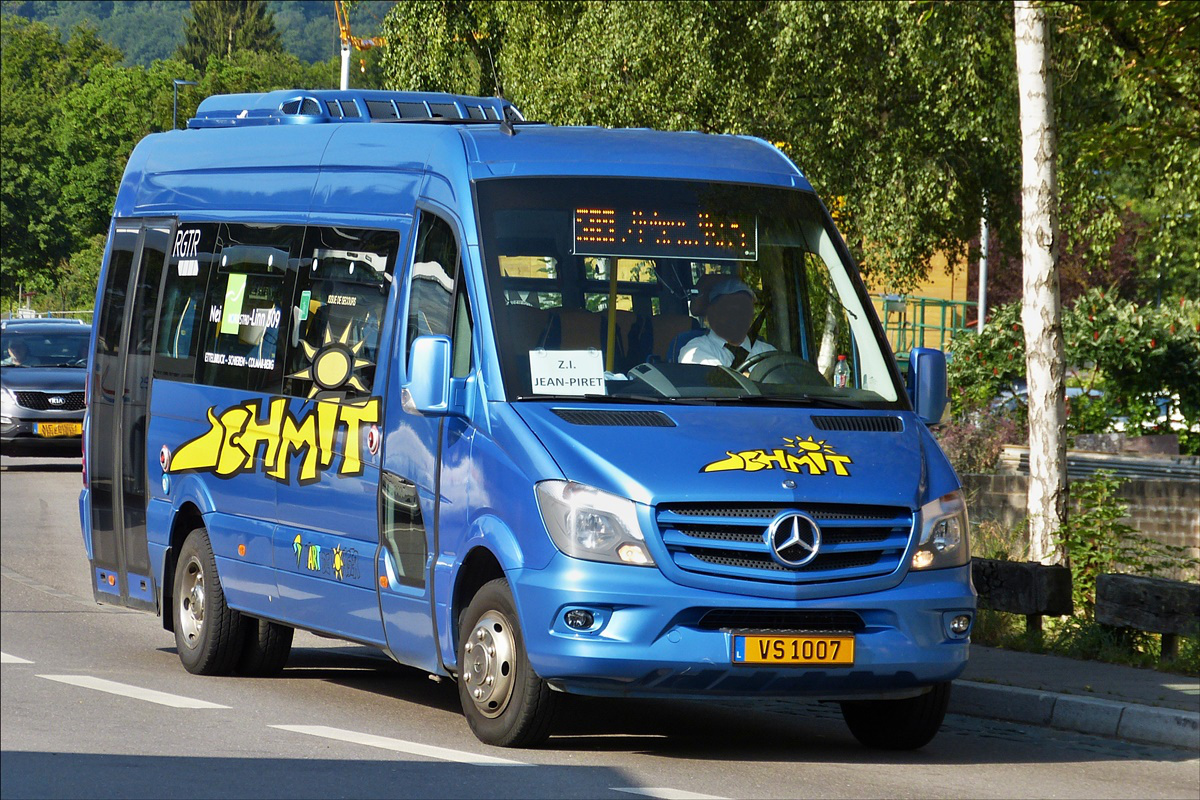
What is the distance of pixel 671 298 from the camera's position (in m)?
8.80

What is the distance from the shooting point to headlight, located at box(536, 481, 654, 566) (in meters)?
7.80

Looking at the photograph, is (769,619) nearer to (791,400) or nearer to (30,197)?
(791,400)

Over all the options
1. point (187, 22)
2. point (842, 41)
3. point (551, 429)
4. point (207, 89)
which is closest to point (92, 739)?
point (551, 429)

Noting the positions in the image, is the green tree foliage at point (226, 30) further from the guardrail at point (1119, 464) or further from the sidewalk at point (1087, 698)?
the sidewalk at point (1087, 698)

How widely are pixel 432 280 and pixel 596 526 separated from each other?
1813 millimetres

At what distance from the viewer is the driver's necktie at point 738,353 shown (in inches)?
344

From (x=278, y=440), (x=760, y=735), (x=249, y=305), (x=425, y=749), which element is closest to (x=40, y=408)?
(x=249, y=305)

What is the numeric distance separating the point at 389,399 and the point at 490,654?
145 centimetres

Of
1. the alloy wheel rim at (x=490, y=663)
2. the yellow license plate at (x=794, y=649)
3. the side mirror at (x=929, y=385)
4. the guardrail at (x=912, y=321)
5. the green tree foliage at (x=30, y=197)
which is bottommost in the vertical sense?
the alloy wheel rim at (x=490, y=663)

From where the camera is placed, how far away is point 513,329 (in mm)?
8570

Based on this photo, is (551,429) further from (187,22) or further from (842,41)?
(187,22)

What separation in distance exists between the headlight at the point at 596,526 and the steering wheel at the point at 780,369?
1173 millimetres

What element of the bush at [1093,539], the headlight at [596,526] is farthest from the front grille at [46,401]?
the headlight at [596,526]

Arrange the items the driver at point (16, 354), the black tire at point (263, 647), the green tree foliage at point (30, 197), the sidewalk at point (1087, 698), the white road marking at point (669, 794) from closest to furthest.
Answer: the white road marking at point (669, 794) → the sidewalk at point (1087, 698) → the black tire at point (263, 647) → the driver at point (16, 354) → the green tree foliage at point (30, 197)
